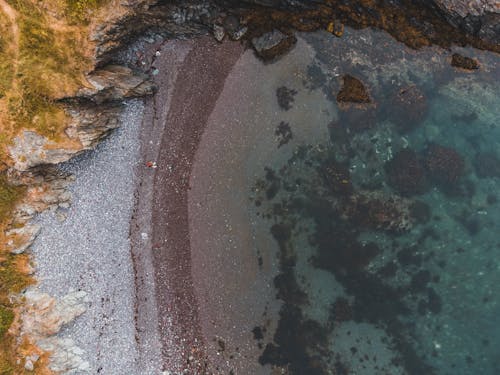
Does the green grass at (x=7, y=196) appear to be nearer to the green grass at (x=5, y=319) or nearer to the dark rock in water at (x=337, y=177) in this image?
the green grass at (x=5, y=319)

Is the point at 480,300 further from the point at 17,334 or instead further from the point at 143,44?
the point at 17,334

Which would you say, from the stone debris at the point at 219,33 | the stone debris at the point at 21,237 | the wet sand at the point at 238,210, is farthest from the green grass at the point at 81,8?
the stone debris at the point at 21,237

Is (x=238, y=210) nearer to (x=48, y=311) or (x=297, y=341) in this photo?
(x=297, y=341)

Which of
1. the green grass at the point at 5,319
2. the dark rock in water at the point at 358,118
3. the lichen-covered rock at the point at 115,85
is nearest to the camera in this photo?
the lichen-covered rock at the point at 115,85

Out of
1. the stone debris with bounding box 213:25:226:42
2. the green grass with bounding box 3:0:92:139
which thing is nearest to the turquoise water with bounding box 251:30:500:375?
the stone debris with bounding box 213:25:226:42

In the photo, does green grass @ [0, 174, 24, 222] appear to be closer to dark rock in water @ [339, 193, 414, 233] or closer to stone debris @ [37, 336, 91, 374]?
stone debris @ [37, 336, 91, 374]

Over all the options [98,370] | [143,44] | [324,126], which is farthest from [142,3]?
[98,370]
